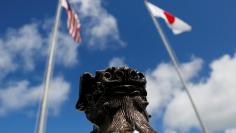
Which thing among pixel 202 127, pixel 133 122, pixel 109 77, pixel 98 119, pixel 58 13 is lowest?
pixel 133 122

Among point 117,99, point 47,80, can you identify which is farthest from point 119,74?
point 47,80

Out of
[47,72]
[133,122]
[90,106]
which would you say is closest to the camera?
[133,122]

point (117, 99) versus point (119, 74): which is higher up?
point (119, 74)

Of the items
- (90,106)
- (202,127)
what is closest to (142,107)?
(90,106)

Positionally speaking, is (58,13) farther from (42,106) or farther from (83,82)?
(83,82)

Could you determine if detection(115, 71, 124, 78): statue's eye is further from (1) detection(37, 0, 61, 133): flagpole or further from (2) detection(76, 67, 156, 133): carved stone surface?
(1) detection(37, 0, 61, 133): flagpole

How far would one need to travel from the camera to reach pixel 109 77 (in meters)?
5.07

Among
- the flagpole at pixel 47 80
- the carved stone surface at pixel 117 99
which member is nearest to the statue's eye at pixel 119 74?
the carved stone surface at pixel 117 99

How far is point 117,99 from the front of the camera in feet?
16.4

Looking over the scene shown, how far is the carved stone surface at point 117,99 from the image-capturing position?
15.9 ft

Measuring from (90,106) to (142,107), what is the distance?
748 millimetres

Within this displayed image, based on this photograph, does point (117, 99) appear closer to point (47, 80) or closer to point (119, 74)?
point (119, 74)

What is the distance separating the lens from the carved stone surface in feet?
15.9

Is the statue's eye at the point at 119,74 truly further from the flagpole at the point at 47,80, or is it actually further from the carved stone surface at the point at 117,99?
the flagpole at the point at 47,80
